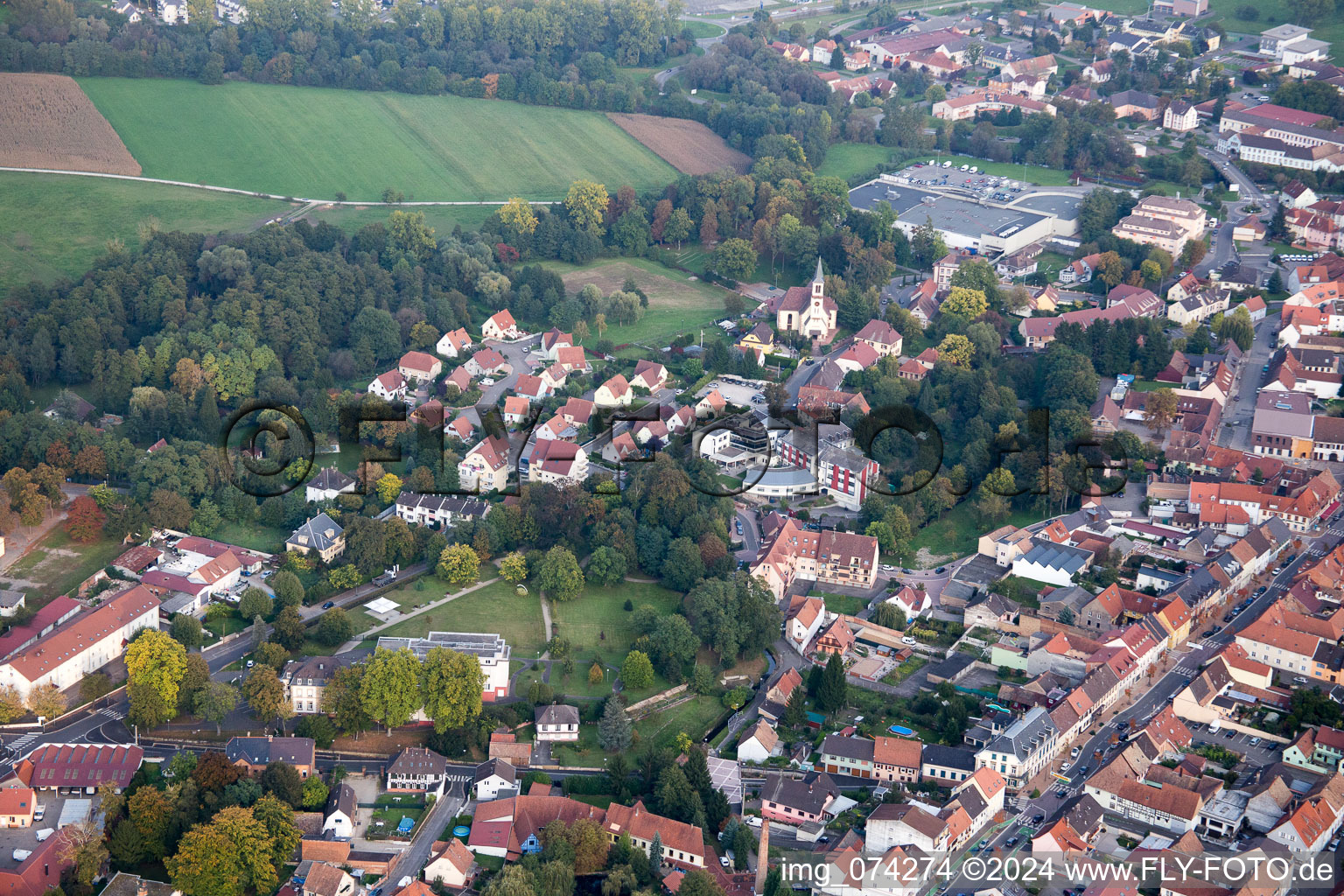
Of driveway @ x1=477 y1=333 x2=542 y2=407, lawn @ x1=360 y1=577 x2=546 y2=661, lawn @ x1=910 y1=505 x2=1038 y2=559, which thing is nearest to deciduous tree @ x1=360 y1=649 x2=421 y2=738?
lawn @ x1=360 y1=577 x2=546 y2=661

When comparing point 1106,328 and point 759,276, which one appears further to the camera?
point 759,276

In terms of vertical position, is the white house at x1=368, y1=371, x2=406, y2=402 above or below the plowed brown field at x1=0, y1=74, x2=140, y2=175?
below

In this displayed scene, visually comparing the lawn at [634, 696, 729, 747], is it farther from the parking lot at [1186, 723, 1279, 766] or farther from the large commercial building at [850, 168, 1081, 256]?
the large commercial building at [850, 168, 1081, 256]

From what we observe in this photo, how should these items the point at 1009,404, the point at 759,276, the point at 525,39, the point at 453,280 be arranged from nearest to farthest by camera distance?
the point at 1009,404 → the point at 453,280 → the point at 759,276 → the point at 525,39

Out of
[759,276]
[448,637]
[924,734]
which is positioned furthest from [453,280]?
[924,734]

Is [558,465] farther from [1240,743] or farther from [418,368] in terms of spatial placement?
[1240,743]

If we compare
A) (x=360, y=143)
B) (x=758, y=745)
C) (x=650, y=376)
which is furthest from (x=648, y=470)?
(x=360, y=143)

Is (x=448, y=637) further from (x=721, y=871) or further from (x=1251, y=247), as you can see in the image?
(x=1251, y=247)
